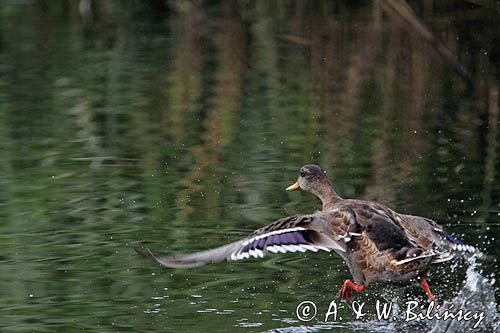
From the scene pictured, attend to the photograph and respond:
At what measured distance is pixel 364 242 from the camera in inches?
300

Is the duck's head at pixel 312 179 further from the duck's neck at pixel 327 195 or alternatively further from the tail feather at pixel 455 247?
the tail feather at pixel 455 247

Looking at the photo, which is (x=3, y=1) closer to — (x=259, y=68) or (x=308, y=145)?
(x=259, y=68)


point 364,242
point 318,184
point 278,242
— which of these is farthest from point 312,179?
point 278,242

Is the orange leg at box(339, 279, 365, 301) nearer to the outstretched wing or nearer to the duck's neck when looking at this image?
the outstretched wing

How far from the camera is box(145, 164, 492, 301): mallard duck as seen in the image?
7.27 m

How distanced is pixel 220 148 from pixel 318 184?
430 cm

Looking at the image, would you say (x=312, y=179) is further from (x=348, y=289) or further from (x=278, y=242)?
(x=278, y=242)

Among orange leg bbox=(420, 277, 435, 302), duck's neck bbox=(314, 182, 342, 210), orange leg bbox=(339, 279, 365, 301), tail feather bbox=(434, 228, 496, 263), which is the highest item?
duck's neck bbox=(314, 182, 342, 210)

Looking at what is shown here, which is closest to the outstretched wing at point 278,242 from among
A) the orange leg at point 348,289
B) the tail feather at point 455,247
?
the orange leg at point 348,289

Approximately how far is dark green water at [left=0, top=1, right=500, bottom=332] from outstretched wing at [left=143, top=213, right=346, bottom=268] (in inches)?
17.5

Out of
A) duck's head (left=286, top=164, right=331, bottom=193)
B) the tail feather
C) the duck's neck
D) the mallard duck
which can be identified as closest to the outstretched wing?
the mallard duck

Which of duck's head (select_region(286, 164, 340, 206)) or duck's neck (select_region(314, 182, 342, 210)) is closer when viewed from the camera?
duck's neck (select_region(314, 182, 342, 210))

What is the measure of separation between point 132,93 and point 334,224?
9259 millimetres

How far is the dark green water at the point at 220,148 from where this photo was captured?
8000 mm
